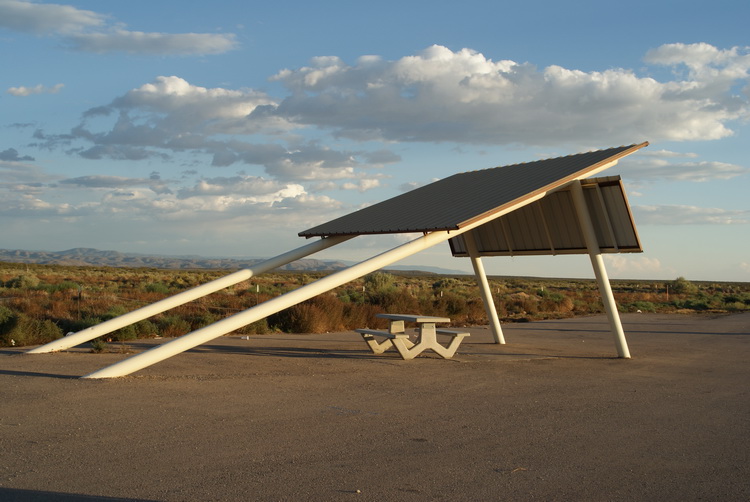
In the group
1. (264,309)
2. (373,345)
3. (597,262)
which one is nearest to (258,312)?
(264,309)

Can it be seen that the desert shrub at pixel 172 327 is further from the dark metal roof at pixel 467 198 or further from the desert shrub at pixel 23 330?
the dark metal roof at pixel 467 198

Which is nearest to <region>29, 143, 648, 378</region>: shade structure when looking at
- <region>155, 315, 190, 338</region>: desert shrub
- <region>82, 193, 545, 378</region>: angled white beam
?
<region>82, 193, 545, 378</region>: angled white beam

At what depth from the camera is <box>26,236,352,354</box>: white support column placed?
41.7 ft

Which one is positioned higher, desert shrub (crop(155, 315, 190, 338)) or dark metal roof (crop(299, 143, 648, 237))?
dark metal roof (crop(299, 143, 648, 237))

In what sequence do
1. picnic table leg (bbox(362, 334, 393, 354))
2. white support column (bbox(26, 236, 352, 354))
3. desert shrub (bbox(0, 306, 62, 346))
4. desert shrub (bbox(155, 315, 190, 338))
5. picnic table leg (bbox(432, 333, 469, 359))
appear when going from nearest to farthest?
1. white support column (bbox(26, 236, 352, 354))
2. picnic table leg (bbox(432, 333, 469, 359))
3. picnic table leg (bbox(362, 334, 393, 354))
4. desert shrub (bbox(0, 306, 62, 346))
5. desert shrub (bbox(155, 315, 190, 338))

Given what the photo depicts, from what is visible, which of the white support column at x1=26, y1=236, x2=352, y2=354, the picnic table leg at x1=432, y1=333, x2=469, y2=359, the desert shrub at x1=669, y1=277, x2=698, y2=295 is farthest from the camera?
the desert shrub at x1=669, y1=277, x2=698, y2=295

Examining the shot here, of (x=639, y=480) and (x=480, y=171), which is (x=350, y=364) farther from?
(x=639, y=480)

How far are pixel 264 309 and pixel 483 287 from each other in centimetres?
745

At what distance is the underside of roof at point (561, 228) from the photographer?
1380 centimetres

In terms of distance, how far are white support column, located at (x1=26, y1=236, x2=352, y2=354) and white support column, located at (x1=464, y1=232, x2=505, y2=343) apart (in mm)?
3967

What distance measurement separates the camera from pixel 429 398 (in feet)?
32.1

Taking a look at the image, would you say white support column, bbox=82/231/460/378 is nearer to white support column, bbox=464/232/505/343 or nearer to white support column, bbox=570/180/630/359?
white support column, bbox=570/180/630/359

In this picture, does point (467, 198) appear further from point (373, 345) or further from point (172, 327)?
point (172, 327)

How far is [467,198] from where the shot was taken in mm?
13594
